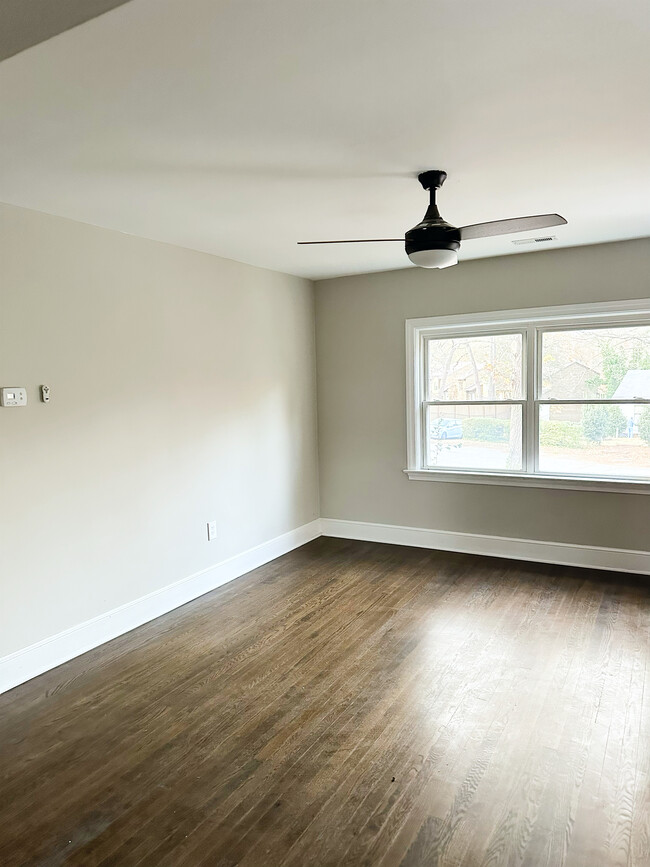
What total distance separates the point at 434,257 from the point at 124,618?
285 cm

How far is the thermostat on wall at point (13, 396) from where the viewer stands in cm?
313

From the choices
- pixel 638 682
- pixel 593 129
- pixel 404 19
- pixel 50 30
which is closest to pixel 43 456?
pixel 50 30

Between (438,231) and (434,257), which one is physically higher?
(438,231)

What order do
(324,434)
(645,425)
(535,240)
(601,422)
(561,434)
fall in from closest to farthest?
(535,240)
(645,425)
(601,422)
(561,434)
(324,434)

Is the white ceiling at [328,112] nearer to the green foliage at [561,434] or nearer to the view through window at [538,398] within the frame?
the view through window at [538,398]

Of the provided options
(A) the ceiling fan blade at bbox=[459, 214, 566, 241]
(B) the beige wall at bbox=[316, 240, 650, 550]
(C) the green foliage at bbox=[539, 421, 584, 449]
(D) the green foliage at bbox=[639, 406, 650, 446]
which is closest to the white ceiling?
(A) the ceiling fan blade at bbox=[459, 214, 566, 241]

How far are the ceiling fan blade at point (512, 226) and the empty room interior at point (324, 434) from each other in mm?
23

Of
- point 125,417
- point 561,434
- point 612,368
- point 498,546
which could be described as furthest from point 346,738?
point 612,368

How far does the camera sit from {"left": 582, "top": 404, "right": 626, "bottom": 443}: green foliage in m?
4.68

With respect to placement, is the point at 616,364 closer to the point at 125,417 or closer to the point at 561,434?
the point at 561,434

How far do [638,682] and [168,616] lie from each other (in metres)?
2.81

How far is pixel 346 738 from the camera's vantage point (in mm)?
2652

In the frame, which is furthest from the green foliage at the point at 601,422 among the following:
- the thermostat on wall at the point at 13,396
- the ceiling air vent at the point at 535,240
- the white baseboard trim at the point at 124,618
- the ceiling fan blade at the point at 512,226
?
the thermostat on wall at the point at 13,396

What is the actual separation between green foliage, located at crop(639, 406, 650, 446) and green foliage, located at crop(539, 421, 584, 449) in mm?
426
